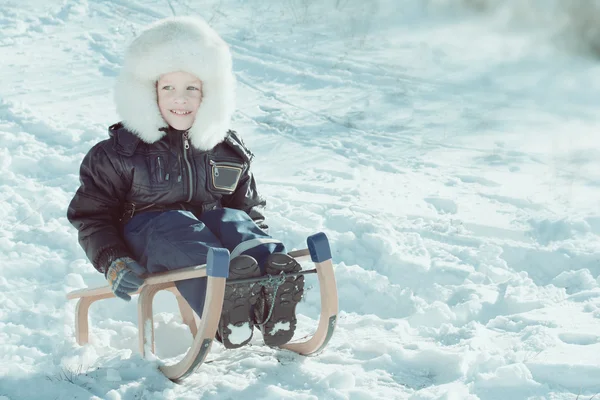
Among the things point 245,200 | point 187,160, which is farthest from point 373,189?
point 187,160

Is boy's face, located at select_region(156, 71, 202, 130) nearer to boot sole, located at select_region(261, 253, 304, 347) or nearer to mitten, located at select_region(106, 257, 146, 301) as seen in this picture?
mitten, located at select_region(106, 257, 146, 301)

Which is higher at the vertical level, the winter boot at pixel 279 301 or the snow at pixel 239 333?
the winter boot at pixel 279 301

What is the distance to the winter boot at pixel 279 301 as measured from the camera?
2.37m

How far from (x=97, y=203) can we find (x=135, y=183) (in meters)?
0.16

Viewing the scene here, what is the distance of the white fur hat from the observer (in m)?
2.76

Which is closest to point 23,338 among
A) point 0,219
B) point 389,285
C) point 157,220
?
point 157,220

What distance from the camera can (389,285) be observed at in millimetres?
3582

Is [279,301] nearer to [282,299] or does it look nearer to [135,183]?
[282,299]

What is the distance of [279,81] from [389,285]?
358 cm

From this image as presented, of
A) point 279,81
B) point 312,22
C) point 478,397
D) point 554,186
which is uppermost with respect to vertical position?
point 312,22

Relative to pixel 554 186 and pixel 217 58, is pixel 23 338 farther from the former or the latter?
pixel 554 186

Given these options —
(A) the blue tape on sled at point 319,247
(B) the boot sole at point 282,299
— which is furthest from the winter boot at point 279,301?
(A) the blue tape on sled at point 319,247

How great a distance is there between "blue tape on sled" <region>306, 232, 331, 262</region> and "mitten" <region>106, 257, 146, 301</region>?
636mm

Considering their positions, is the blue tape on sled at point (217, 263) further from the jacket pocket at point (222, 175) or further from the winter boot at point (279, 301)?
the jacket pocket at point (222, 175)
